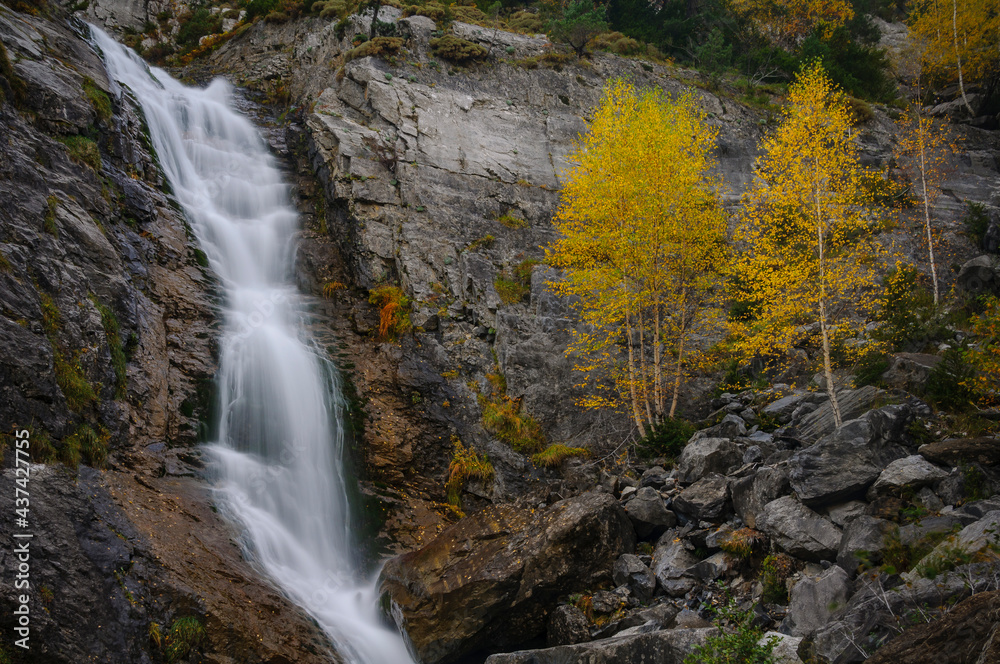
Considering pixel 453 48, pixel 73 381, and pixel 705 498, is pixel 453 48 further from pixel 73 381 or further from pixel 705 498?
pixel 705 498

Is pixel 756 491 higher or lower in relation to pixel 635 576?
higher

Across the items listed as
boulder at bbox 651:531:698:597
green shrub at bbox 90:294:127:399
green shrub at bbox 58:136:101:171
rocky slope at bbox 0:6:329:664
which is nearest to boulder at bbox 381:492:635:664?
boulder at bbox 651:531:698:597

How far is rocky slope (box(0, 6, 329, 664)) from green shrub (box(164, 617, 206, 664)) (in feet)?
0.16

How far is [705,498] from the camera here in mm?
9273

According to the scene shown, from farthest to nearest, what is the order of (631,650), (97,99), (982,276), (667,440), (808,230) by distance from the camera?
(97,99), (982,276), (667,440), (808,230), (631,650)

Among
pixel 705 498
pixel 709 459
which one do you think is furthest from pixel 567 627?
pixel 709 459

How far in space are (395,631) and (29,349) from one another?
7.11m

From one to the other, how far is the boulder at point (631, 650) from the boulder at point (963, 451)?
392 cm

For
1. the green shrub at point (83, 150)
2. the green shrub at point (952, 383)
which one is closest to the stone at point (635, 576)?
the green shrub at point (952, 383)

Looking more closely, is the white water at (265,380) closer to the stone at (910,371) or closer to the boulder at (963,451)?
the boulder at (963,451)

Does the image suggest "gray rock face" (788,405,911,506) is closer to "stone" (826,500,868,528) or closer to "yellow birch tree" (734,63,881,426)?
"stone" (826,500,868,528)

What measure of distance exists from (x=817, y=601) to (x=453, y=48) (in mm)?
23452

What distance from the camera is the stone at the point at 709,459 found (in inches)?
398

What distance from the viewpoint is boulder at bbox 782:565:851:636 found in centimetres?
638
